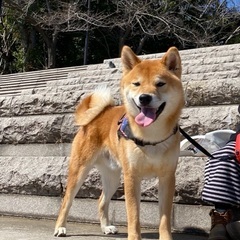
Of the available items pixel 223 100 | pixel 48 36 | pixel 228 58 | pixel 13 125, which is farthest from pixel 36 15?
pixel 223 100

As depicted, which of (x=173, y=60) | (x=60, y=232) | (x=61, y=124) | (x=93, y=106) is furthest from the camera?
(x=61, y=124)

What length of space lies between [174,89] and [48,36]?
24.4m

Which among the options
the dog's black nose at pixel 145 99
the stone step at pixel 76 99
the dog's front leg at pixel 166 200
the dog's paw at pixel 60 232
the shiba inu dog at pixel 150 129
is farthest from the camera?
the stone step at pixel 76 99

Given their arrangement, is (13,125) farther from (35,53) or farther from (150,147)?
(35,53)

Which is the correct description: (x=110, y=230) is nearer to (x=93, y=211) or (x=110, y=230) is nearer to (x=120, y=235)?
(x=120, y=235)

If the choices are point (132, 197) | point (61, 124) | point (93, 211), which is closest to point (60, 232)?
point (93, 211)

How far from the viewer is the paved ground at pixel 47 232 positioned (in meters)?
4.27

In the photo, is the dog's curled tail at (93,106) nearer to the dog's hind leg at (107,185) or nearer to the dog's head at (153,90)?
the dog's hind leg at (107,185)

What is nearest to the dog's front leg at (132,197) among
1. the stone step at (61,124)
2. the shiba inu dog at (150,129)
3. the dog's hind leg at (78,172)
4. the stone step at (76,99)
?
the shiba inu dog at (150,129)

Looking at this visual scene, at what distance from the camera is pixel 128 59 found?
4094 mm

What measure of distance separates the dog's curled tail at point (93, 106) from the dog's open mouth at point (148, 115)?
39.8 inches

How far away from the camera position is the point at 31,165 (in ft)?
18.6

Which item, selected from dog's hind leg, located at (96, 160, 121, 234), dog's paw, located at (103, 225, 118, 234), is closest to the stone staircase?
dog's hind leg, located at (96, 160, 121, 234)

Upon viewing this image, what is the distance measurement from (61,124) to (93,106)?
108 centimetres
